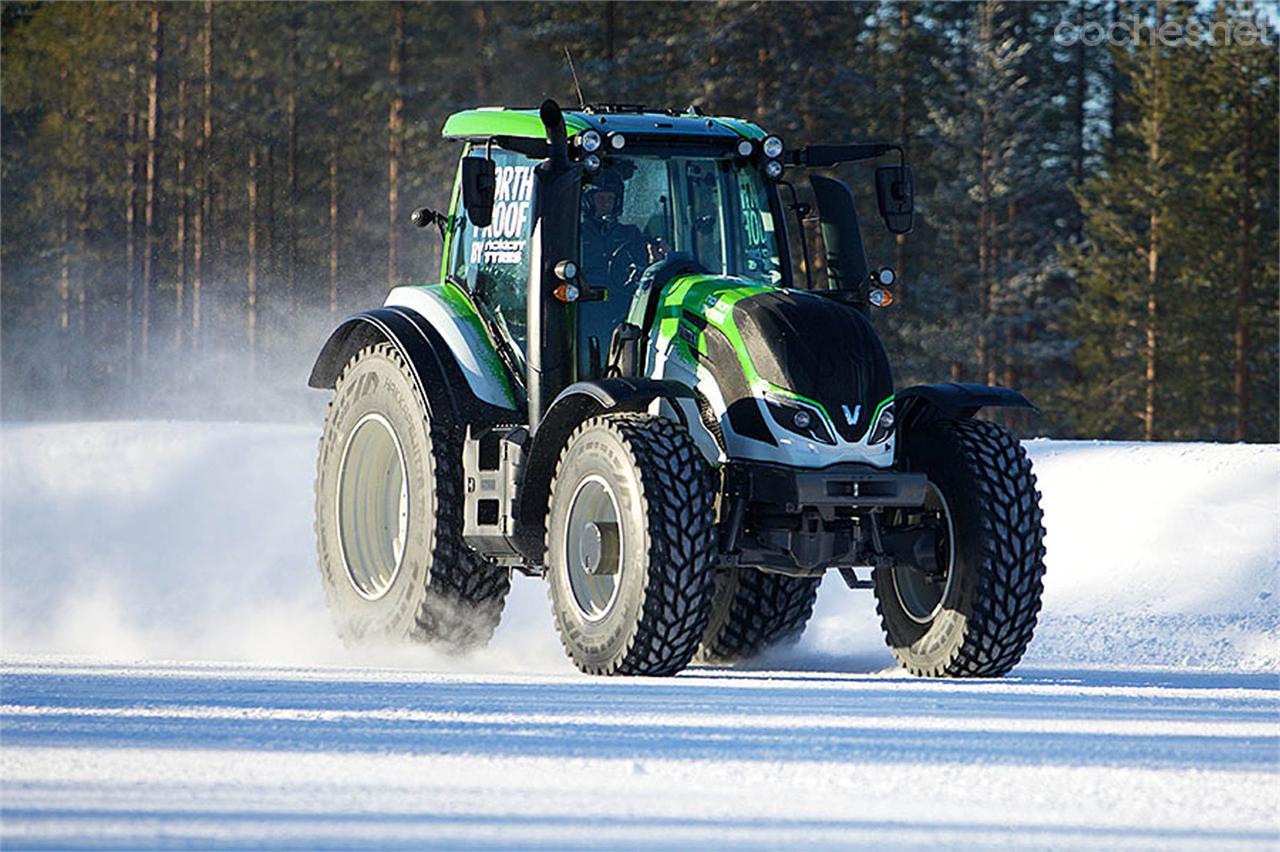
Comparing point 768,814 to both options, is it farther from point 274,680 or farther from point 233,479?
point 233,479

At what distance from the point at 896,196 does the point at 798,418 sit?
163 centimetres

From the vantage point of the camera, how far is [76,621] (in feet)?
49.1

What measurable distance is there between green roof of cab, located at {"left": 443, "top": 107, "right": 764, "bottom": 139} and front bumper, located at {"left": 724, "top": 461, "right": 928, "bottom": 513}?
202 centimetres

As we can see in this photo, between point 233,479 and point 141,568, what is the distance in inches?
54.0

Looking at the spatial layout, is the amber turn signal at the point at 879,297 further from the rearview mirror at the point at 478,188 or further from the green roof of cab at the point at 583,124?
the rearview mirror at the point at 478,188

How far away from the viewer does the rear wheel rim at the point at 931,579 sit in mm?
10234

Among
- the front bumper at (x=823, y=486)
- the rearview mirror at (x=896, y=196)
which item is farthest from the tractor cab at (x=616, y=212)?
the front bumper at (x=823, y=486)

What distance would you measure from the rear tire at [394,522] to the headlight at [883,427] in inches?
97.0

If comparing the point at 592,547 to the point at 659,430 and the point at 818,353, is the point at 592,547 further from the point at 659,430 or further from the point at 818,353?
the point at 818,353

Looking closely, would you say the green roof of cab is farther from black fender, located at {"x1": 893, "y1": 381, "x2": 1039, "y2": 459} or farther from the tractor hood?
black fender, located at {"x1": 893, "y1": 381, "x2": 1039, "y2": 459}

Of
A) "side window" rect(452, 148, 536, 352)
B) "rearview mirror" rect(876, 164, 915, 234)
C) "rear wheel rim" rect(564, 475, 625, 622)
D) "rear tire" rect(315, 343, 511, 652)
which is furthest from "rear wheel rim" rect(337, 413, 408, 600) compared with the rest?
"rearview mirror" rect(876, 164, 915, 234)

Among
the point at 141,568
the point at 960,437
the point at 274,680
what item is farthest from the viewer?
the point at 141,568

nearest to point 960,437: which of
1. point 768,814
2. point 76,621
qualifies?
point 768,814

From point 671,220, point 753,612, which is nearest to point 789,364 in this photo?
point 671,220
